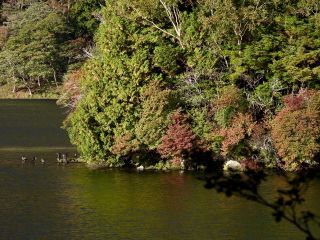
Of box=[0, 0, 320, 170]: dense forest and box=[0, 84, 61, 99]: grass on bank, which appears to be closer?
box=[0, 0, 320, 170]: dense forest

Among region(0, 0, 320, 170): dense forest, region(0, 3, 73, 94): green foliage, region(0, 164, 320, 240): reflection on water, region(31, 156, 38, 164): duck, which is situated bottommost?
region(0, 164, 320, 240): reflection on water

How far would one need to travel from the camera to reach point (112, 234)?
34.6 m

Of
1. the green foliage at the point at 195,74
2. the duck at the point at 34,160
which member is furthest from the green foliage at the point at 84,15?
the duck at the point at 34,160

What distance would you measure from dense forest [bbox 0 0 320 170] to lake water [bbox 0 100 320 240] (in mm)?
2946

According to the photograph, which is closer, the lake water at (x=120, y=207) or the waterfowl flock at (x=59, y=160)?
the lake water at (x=120, y=207)

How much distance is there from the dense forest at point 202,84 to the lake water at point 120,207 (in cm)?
295

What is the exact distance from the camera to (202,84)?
56.7 meters

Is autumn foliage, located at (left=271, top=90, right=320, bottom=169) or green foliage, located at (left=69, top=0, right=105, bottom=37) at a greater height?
green foliage, located at (left=69, top=0, right=105, bottom=37)

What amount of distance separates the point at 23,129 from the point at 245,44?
30.0 meters

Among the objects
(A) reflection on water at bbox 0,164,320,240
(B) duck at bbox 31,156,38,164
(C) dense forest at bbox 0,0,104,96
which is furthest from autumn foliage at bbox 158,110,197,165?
(C) dense forest at bbox 0,0,104,96

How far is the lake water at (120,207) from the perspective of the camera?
35.2 m

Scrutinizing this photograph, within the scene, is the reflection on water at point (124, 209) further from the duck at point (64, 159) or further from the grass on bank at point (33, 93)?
the grass on bank at point (33, 93)

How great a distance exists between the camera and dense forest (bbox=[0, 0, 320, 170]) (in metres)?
52.8

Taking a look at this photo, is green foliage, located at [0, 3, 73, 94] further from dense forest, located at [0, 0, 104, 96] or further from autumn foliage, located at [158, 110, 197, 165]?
autumn foliage, located at [158, 110, 197, 165]
